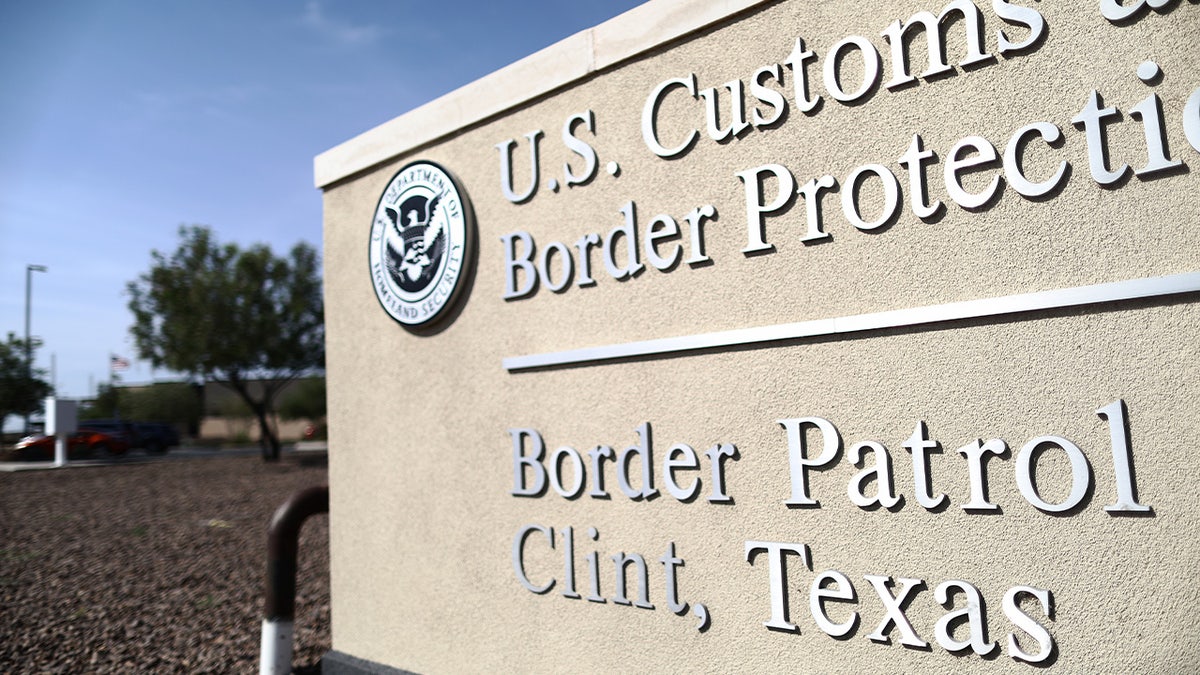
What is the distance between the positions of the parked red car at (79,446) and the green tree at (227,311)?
743 cm

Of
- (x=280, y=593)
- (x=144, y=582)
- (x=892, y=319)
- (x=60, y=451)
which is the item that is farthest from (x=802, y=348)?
(x=60, y=451)

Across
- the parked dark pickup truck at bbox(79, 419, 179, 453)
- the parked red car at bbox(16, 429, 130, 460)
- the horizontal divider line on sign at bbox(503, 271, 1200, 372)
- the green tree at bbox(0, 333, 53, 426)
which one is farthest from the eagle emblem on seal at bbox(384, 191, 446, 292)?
the green tree at bbox(0, 333, 53, 426)

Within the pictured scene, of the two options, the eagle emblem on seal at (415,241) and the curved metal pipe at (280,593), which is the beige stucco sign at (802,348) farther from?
the curved metal pipe at (280,593)

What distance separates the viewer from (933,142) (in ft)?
9.84

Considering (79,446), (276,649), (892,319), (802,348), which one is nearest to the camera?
(892,319)

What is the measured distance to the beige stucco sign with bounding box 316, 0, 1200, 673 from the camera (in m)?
2.61

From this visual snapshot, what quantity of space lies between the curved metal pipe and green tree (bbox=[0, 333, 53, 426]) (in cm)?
3562

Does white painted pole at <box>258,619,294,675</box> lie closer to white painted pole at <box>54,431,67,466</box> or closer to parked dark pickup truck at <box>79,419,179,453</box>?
white painted pole at <box>54,431,67,466</box>

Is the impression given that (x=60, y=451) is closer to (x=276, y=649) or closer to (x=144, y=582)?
(x=144, y=582)

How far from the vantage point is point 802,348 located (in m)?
3.27

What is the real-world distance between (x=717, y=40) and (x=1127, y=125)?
164 centimetres

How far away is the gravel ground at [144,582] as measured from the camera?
6.22m

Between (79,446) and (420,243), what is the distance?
29140mm

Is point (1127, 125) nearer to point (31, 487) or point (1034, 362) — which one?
point (1034, 362)
